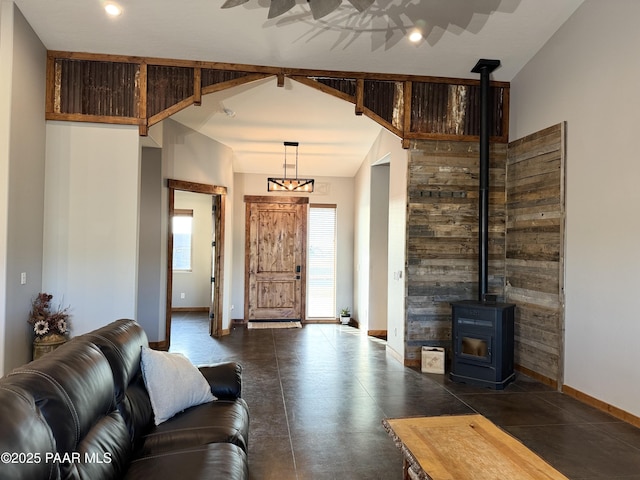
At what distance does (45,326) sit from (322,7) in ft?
12.8

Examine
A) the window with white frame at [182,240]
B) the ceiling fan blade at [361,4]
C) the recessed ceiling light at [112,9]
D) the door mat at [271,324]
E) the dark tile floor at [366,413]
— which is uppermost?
the recessed ceiling light at [112,9]

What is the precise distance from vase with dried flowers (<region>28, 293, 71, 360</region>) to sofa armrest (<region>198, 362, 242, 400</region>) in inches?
82.3

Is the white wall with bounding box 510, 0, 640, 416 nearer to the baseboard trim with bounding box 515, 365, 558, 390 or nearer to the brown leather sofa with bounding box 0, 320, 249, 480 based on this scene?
the baseboard trim with bounding box 515, 365, 558, 390

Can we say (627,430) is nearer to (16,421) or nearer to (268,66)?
(16,421)

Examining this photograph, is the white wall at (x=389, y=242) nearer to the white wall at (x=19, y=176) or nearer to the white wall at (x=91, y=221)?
the white wall at (x=91, y=221)

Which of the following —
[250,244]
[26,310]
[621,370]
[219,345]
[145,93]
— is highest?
[145,93]

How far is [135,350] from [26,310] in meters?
2.41

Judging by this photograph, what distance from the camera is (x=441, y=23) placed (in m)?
4.16

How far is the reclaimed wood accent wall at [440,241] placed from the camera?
5031mm

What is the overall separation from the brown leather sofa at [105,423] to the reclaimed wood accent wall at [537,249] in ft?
11.3

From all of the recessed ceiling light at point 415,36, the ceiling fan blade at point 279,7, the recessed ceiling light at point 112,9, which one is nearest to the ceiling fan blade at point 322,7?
the ceiling fan blade at point 279,7

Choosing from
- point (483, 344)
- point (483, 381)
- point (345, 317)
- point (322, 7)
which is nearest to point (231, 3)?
point (322, 7)

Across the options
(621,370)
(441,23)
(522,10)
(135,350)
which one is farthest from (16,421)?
(522,10)

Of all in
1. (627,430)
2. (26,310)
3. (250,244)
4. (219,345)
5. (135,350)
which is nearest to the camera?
(135,350)
